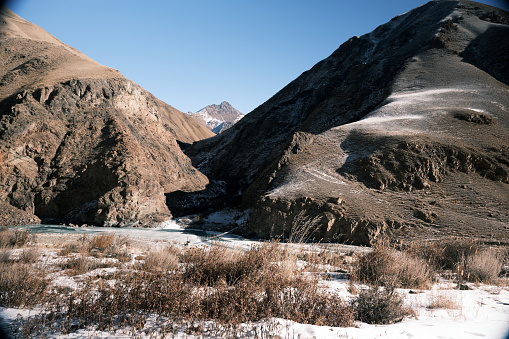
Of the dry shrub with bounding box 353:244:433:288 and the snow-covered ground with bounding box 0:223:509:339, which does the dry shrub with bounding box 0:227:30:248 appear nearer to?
the snow-covered ground with bounding box 0:223:509:339

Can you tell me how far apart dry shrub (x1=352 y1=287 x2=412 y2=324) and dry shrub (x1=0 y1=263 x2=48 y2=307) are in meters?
4.43

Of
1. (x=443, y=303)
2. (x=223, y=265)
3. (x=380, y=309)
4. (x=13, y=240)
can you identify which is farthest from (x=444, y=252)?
(x=13, y=240)

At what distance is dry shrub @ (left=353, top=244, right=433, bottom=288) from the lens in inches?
212

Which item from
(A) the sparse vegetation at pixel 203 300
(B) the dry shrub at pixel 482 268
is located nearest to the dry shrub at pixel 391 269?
(A) the sparse vegetation at pixel 203 300

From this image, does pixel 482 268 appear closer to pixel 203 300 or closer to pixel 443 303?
pixel 443 303

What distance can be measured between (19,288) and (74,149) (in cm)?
2484

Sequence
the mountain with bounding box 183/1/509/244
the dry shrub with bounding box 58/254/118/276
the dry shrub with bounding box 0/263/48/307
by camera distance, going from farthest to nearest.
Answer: the mountain with bounding box 183/1/509/244, the dry shrub with bounding box 58/254/118/276, the dry shrub with bounding box 0/263/48/307

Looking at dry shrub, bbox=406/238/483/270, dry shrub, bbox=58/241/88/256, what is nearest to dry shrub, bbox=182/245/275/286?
dry shrub, bbox=406/238/483/270

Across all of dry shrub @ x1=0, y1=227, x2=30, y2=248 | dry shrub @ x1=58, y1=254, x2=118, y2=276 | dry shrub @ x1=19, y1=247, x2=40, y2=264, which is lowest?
dry shrub @ x1=0, y1=227, x2=30, y2=248

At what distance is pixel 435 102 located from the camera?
91.2ft

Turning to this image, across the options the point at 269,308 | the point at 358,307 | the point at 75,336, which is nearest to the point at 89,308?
the point at 75,336

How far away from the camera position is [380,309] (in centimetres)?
352

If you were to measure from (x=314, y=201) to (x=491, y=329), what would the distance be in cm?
1587

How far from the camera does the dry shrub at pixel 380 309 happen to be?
11.4 feet
